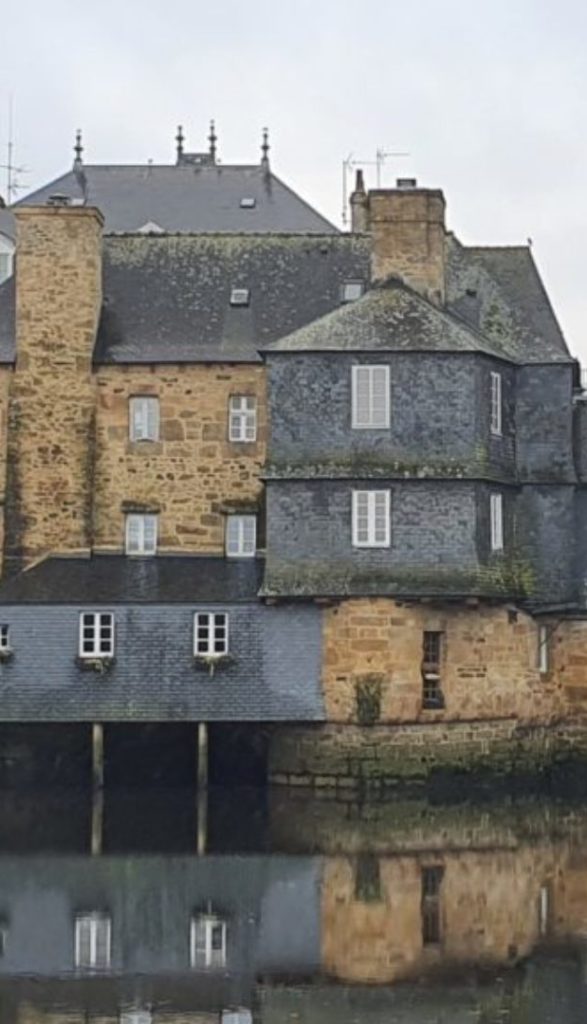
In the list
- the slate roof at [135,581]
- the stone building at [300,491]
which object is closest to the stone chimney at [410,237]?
the stone building at [300,491]

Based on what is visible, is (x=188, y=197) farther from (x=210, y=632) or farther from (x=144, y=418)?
(x=210, y=632)

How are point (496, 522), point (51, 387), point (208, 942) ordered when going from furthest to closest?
point (51, 387)
point (496, 522)
point (208, 942)

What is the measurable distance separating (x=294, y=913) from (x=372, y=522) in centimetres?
1327

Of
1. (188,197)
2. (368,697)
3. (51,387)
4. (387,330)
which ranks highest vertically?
(188,197)

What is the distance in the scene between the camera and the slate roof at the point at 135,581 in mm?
38125

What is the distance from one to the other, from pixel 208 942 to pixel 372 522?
49.1ft

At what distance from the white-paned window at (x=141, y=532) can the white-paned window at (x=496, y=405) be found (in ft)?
22.5

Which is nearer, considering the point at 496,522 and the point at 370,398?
the point at 370,398

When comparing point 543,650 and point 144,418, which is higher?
point 144,418

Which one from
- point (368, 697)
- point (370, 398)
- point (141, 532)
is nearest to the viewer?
point (368, 697)

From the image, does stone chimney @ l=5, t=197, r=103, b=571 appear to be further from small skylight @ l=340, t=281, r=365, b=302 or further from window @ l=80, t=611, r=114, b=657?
small skylight @ l=340, t=281, r=365, b=302

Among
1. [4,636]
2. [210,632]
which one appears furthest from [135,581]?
[4,636]

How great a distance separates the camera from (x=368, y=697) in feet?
121

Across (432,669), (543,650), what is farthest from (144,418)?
(543,650)
